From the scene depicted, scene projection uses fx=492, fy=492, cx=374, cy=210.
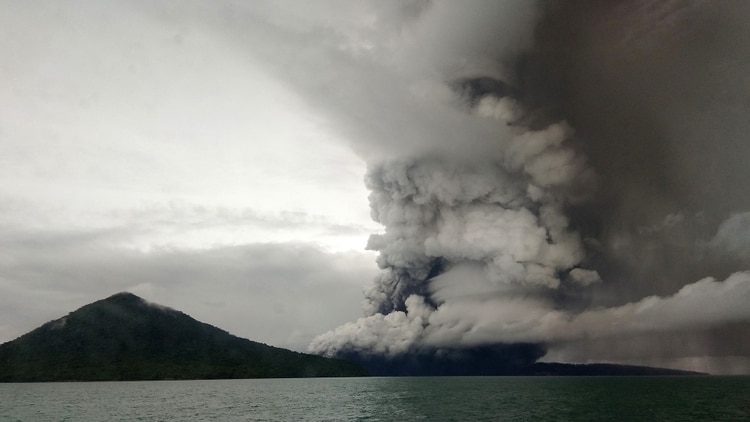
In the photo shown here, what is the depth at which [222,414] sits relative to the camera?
106 metres

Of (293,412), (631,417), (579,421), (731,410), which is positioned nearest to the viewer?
(579,421)

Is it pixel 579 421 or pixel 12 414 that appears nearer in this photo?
pixel 579 421

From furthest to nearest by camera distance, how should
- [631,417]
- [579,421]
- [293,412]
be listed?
1. [293,412]
2. [631,417]
3. [579,421]

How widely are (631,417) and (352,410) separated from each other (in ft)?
192

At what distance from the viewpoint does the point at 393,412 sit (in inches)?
4304

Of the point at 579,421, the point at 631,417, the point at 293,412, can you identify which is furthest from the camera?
the point at 293,412

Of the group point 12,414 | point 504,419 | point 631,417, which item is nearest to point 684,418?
point 631,417

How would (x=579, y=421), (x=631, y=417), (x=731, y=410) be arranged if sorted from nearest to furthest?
(x=579, y=421) < (x=631, y=417) < (x=731, y=410)

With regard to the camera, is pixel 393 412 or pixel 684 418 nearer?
pixel 684 418

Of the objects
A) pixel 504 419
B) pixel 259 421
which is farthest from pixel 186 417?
pixel 504 419

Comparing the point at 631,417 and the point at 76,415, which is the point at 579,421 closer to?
the point at 631,417

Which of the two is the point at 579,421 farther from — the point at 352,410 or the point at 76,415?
the point at 76,415

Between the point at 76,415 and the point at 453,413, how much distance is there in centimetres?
8009

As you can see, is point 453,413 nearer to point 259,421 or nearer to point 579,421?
point 579,421
